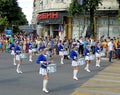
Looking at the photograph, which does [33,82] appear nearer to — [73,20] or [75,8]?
[75,8]

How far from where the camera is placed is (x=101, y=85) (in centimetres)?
1752

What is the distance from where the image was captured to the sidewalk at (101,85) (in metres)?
15.6

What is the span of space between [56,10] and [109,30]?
7.25 metres

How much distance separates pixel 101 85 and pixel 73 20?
30647mm

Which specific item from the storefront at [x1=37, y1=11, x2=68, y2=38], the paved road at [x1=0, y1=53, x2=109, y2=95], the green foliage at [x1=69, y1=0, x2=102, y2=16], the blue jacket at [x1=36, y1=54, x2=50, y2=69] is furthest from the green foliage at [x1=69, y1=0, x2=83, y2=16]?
the blue jacket at [x1=36, y1=54, x2=50, y2=69]

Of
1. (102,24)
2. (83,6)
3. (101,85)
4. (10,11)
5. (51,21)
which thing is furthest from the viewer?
(10,11)

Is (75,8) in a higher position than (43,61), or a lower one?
higher

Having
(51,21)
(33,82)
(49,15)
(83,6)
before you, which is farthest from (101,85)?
(49,15)

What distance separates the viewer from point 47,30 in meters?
52.2

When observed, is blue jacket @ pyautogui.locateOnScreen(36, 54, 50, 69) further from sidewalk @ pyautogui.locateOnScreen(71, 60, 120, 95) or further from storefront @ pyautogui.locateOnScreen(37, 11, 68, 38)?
storefront @ pyautogui.locateOnScreen(37, 11, 68, 38)

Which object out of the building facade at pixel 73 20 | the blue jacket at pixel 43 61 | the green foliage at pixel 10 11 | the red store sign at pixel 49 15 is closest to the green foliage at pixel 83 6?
the building facade at pixel 73 20

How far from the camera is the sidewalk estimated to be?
15.6 m

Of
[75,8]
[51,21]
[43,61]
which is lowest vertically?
[43,61]

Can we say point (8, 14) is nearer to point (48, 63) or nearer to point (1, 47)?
point (1, 47)
